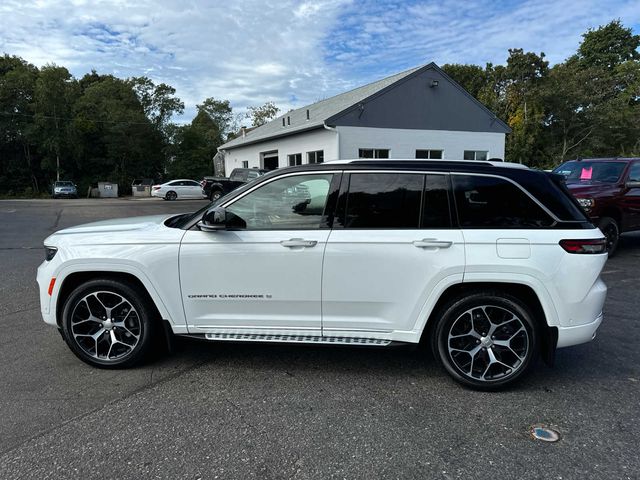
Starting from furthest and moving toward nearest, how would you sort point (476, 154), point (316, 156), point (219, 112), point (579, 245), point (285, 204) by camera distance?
point (219, 112), point (476, 154), point (316, 156), point (285, 204), point (579, 245)

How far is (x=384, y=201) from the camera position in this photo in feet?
10.8

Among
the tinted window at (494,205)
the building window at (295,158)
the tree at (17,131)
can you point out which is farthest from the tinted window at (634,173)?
the tree at (17,131)

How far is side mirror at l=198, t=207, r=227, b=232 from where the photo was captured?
3.22m

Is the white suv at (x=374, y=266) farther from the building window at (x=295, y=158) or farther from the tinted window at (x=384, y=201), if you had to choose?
the building window at (x=295, y=158)

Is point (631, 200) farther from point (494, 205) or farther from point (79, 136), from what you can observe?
point (79, 136)

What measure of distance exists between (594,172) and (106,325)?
925 cm

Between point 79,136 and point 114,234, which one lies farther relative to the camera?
point 79,136

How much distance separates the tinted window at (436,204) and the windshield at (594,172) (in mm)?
6165

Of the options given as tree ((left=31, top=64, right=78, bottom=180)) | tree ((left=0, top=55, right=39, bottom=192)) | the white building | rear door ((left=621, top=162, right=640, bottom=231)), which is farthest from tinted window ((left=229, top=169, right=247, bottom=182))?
tree ((left=0, top=55, right=39, bottom=192))

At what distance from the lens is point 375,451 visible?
2.53 m

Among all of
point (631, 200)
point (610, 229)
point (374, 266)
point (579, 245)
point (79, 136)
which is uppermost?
point (79, 136)

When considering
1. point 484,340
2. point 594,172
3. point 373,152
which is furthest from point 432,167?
point 373,152

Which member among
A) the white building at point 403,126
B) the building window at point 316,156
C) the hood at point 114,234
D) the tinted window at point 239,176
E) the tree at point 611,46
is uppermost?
the tree at point 611,46

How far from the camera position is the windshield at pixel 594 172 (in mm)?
8211
